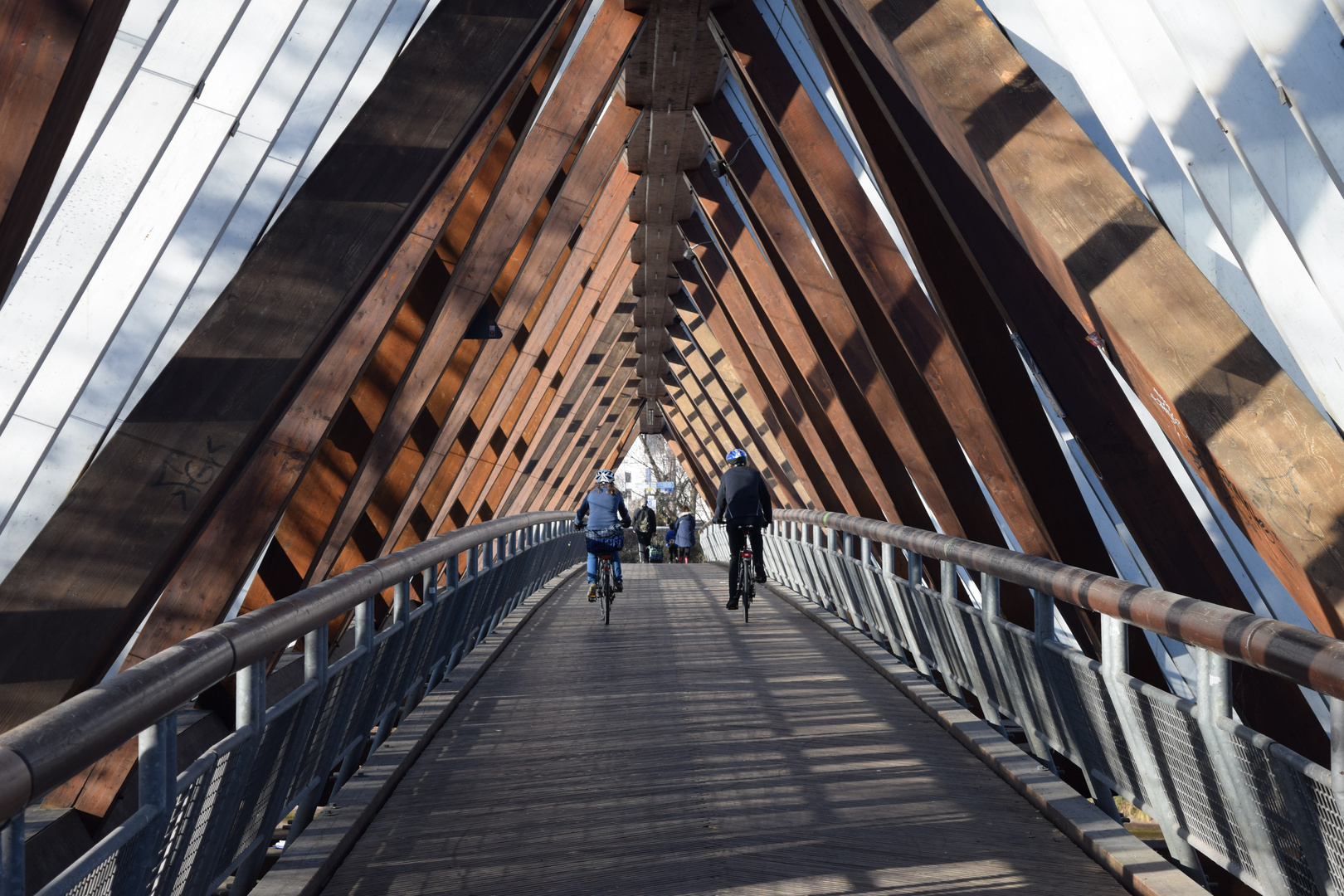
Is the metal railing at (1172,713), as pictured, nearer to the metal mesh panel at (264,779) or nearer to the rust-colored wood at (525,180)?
the metal mesh panel at (264,779)

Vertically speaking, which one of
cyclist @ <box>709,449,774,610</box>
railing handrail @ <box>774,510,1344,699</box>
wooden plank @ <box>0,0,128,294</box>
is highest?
wooden plank @ <box>0,0,128,294</box>

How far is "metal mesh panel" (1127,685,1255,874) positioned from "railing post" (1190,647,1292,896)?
1.8 inches

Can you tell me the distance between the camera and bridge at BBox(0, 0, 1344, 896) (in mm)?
3385

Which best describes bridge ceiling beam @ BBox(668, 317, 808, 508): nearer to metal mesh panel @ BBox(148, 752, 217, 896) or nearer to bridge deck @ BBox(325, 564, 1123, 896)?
bridge deck @ BBox(325, 564, 1123, 896)

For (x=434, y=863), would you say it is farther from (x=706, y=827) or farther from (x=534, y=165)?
(x=534, y=165)

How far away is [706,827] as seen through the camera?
419 cm

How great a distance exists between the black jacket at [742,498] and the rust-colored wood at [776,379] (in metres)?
3.59

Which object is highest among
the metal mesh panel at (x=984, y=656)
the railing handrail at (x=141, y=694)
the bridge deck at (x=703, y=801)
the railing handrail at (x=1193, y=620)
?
the railing handrail at (x=141, y=694)

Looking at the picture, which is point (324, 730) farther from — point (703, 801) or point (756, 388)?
point (756, 388)

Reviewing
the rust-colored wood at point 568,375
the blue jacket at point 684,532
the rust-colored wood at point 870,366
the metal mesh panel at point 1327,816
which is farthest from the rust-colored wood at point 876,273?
the blue jacket at point 684,532

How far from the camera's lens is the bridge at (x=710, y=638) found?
3.38 m

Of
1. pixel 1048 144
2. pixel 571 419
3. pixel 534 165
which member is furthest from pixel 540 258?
pixel 571 419

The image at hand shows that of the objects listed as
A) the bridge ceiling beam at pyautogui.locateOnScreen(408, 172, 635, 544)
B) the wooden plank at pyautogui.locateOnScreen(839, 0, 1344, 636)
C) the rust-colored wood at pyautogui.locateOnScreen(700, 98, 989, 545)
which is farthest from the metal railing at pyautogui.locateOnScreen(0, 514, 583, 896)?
the bridge ceiling beam at pyautogui.locateOnScreen(408, 172, 635, 544)

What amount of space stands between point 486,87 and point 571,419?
80.6 feet
